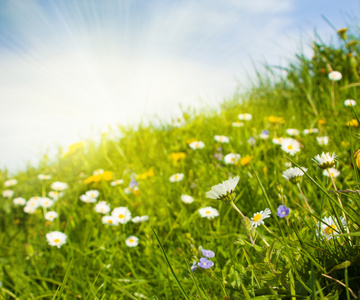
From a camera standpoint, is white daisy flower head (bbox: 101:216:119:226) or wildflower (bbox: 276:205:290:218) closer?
wildflower (bbox: 276:205:290:218)

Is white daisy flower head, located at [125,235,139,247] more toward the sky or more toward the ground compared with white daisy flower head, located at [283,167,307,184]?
more toward the ground

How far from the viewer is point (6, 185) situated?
351 centimetres

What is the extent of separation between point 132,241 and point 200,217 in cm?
49

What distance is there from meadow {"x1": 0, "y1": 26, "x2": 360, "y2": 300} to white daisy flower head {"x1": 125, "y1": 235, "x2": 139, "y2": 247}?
2 centimetres

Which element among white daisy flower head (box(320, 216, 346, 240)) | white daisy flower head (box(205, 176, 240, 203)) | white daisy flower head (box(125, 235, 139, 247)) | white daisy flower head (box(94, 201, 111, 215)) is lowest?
white daisy flower head (box(125, 235, 139, 247))

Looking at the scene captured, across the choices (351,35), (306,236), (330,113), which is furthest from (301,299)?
(351,35)

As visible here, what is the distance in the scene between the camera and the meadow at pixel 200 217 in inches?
37.6

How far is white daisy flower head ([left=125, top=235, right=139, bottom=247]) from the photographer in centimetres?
179

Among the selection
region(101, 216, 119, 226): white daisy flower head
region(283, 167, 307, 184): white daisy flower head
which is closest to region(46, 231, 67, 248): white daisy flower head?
region(101, 216, 119, 226): white daisy flower head

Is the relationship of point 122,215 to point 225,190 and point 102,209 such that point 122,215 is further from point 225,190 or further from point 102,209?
point 225,190

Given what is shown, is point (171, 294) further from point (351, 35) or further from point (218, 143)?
point (351, 35)

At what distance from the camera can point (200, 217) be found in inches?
79.4

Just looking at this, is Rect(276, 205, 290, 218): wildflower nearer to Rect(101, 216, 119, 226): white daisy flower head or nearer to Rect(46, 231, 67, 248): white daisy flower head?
Rect(101, 216, 119, 226): white daisy flower head

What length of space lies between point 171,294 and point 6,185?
9.67 ft
